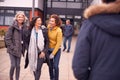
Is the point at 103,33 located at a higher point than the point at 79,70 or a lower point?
higher

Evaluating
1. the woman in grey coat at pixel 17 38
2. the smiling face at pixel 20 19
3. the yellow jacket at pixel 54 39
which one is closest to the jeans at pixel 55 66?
the yellow jacket at pixel 54 39

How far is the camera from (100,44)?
3230 millimetres

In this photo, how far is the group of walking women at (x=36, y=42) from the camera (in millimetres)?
7352

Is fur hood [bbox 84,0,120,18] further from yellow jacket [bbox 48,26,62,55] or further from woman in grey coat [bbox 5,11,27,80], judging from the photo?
woman in grey coat [bbox 5,11,27,80]

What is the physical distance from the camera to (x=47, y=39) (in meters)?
7.47

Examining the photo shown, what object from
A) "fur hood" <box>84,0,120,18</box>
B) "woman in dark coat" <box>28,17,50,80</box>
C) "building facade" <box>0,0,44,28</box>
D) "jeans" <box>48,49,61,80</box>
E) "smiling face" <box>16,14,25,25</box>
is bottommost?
"jeans" <box>48,49,61,80</box>

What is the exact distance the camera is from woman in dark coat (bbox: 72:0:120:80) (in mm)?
3178

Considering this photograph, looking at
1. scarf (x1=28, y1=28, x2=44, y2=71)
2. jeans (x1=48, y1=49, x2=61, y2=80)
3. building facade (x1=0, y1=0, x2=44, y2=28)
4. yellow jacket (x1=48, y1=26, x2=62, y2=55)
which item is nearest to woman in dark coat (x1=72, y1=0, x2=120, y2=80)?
scarf (x1=28, y1=28, x2=44, y2=71)

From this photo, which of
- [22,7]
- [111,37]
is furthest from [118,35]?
[22,7]

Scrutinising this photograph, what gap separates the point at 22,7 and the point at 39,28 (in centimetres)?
3224

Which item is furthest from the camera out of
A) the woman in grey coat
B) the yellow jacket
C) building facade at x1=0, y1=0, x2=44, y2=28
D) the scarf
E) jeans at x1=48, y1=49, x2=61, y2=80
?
building facade at x1=0, y1=0, x2=44, y2=28

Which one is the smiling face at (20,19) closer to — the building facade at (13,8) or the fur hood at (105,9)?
the fur hood at (105,9)

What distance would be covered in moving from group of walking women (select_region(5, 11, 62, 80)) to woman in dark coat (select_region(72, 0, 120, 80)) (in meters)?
4.05

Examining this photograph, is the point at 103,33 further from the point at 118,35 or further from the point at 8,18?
the point at 8,18
